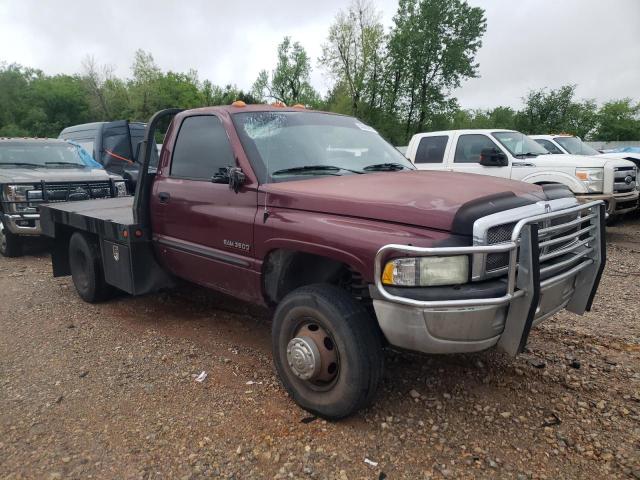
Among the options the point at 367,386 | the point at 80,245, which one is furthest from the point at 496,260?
the point at 80,245

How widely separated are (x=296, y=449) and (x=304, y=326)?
0.69 m

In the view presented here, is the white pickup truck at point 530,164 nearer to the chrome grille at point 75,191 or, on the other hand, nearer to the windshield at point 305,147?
the windshield at point 305,147

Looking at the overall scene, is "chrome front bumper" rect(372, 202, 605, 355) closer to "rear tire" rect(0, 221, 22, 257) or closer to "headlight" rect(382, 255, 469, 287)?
"headlight" rect(382, 255, 469, 287)

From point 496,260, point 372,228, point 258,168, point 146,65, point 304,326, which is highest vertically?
point 146,65

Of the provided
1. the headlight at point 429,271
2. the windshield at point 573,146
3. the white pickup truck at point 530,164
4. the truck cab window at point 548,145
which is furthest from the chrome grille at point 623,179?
the headlight at point 429,271

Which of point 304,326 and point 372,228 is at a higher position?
point 372,228

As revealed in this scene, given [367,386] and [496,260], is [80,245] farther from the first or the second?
[496,260]

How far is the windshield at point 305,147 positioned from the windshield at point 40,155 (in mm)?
6265

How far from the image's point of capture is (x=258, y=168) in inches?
130

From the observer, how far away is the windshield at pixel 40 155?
8.10 meters

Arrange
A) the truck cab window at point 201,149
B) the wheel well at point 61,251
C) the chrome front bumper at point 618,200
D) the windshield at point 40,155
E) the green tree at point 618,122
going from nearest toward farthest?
the truck cab window at point 201,149 → the wheel well at point 61,251 → the chrome front bumper at point 618,200 → the windshield at point 40,155 → the green tree at point 618,122

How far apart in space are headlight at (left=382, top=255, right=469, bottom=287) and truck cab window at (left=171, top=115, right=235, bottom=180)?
1.64 meters

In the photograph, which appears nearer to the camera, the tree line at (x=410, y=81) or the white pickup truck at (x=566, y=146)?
the white pickup truck at (x=566, y=146)

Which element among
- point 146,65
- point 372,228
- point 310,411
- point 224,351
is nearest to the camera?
point 372,228
